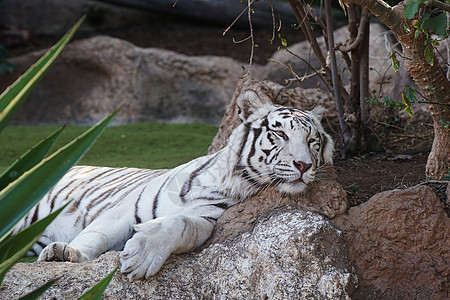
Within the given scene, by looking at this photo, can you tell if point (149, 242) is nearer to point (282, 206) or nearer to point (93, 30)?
point (282, 206)

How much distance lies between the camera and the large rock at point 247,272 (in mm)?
2205

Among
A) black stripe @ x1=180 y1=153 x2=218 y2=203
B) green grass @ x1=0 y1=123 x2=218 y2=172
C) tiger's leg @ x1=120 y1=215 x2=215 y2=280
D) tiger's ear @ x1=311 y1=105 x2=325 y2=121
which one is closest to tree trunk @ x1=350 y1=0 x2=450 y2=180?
tiger's ear @ x1=311 y1=105 x2=325 y2=121

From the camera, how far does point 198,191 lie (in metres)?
2.81

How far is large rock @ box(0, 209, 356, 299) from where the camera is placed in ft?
7.23

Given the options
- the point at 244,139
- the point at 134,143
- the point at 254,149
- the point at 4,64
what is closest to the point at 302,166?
the point at 254,149

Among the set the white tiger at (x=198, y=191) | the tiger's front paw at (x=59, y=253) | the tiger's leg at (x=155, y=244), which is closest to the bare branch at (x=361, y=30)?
the white tiger at (x=198, y=191)

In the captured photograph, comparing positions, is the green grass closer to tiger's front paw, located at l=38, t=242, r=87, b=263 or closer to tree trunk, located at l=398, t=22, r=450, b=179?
tiger's front paw, located at l=38, t=242, r=87, b=263

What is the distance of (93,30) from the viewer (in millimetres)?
9508

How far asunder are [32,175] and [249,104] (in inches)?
64.4

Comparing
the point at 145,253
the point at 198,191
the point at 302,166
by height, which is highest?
the point at 302,166

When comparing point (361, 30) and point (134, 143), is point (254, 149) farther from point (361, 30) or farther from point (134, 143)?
point (134, 143)

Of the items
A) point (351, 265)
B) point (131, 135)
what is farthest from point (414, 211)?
point (131, 135)

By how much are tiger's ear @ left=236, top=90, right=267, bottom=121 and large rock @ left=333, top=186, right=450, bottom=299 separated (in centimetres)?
76

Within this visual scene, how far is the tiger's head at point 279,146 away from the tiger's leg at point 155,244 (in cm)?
44
